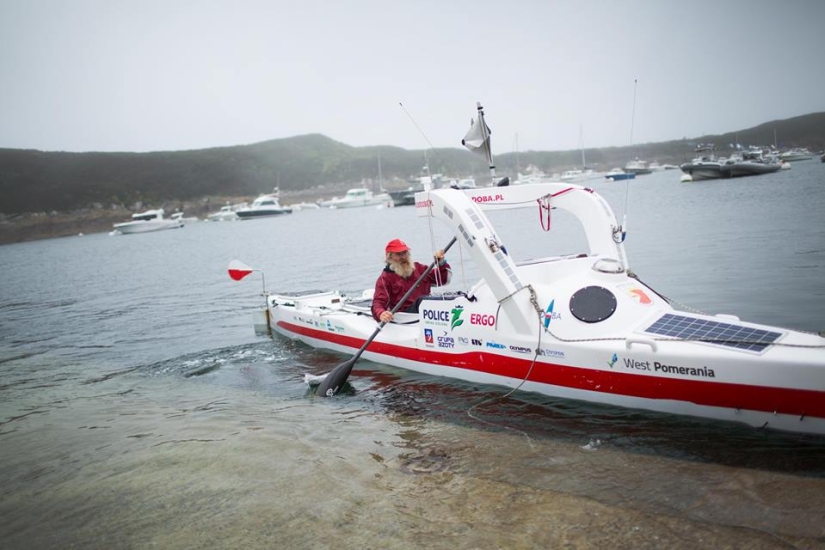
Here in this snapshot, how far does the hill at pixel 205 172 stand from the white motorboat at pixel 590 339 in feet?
362

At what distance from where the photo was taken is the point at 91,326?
16922 mm

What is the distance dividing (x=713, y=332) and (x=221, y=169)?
16593 cm

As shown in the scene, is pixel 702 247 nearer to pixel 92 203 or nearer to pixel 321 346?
pixel 321 346

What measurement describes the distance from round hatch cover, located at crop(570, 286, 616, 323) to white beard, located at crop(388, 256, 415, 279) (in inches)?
128

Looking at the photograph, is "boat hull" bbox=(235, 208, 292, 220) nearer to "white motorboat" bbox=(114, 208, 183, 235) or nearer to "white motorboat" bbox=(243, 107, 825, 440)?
"white motorboat" bbox=(114, 208, 183, 235)

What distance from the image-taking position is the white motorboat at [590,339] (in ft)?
18.4

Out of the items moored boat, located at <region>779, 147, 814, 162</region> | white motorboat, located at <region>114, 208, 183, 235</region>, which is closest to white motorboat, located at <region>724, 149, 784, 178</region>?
moored boat, located at <region>779, 147, 814, 162</region>

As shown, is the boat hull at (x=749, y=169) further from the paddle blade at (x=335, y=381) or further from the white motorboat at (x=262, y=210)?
the white motorboat at (x=262, y=210)

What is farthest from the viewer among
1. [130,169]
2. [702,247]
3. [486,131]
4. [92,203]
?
[130,169]

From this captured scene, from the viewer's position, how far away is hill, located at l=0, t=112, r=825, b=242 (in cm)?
11712

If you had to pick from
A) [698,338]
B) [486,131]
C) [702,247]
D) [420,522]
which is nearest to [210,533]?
[420,522]

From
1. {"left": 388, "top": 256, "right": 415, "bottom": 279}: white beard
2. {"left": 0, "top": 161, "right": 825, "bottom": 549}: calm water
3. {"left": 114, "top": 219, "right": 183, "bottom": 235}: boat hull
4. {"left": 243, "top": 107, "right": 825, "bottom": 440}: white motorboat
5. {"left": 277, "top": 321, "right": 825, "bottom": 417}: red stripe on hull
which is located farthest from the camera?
{"left": 114, "top": 219, "right": 183, "bottom": 235}: boat hull

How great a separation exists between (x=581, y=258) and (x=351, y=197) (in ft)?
339

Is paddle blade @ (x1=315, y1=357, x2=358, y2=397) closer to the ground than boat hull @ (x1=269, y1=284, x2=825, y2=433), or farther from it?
closer to the ground
